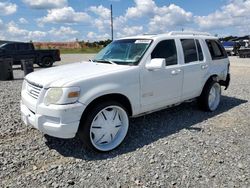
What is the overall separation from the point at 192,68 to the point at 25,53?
15.0 m

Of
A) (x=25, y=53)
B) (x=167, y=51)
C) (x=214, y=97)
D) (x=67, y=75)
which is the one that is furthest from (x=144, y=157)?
(x=25, y=53)

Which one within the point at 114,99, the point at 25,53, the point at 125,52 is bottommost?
the point at 25,53

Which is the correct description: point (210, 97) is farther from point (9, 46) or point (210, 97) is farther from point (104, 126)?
point (9, 46)

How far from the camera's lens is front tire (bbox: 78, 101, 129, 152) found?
4121mm

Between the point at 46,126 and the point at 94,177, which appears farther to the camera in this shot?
the point at 46,126

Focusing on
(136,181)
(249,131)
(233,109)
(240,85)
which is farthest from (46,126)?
(240,85)

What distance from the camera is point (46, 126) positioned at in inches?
157

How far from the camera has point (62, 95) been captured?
386 centimetres

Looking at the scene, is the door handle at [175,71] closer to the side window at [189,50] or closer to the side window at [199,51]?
the side window at [189,50]

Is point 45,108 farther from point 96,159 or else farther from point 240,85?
point 240,85

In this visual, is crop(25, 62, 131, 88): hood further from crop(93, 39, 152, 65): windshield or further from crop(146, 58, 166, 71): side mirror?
crop(146, 58, 166, 71): side mirror

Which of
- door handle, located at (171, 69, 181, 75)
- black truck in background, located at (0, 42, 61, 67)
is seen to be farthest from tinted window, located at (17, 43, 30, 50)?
door handle, located at (171, 69, 181, 75)

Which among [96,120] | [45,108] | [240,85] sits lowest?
[240,85]

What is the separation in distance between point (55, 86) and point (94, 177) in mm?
1359
